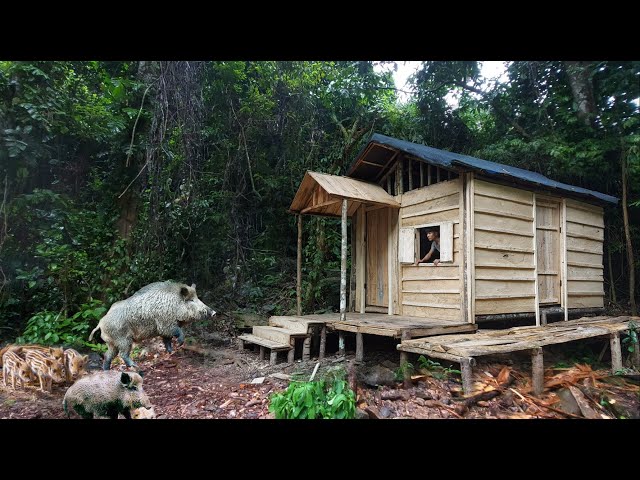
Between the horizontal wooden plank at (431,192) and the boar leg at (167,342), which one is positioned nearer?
the boar leg at (167,342)

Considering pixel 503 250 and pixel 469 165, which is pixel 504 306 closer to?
pixel 503 250

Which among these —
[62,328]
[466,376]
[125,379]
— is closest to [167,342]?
[62,328]

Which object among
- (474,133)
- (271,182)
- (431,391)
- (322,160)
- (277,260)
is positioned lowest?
(431,391)

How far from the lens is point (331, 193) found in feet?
17.5

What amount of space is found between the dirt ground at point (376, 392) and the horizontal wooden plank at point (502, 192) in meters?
2.34

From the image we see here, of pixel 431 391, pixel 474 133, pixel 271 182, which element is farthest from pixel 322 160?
pixel 431 391

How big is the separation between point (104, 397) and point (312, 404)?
5.17 feet

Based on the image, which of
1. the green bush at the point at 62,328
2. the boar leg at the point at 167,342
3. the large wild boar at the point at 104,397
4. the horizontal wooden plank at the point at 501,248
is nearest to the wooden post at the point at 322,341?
the boar leg at the point at 167,342

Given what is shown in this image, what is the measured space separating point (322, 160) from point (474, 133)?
3760 mm

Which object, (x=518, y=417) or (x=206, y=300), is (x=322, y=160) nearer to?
(x=206, y=300)

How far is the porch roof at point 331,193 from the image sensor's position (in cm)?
566

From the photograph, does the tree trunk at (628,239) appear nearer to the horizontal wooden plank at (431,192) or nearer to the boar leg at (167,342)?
the horizontal wooden plank at (431,192)

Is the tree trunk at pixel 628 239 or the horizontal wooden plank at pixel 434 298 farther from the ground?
the tree trunk at pixel 628 239

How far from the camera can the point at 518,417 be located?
10.3 feet
